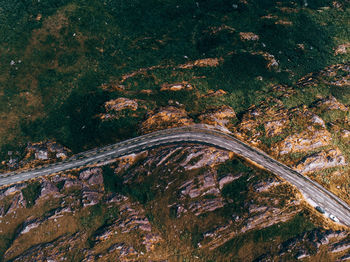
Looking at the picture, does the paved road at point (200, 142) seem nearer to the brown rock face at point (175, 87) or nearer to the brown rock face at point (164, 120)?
the brown rock face at point (164, 120)

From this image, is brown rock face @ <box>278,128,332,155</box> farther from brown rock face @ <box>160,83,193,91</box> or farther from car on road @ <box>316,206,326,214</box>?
brown rock face @ <box>160,83,193,91</box>

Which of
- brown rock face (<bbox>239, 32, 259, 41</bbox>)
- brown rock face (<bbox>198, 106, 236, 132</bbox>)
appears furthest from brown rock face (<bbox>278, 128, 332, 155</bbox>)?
brown rock face (<bbox>239, 32, 259, 41</bbox>)

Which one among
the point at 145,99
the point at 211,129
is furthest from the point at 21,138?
the point at 211,129

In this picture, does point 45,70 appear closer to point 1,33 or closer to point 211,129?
point 1,33

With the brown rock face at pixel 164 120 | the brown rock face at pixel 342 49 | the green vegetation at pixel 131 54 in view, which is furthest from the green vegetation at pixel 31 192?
the brown rock face at pixel 342 49

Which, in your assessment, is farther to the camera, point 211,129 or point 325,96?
point 325,96
